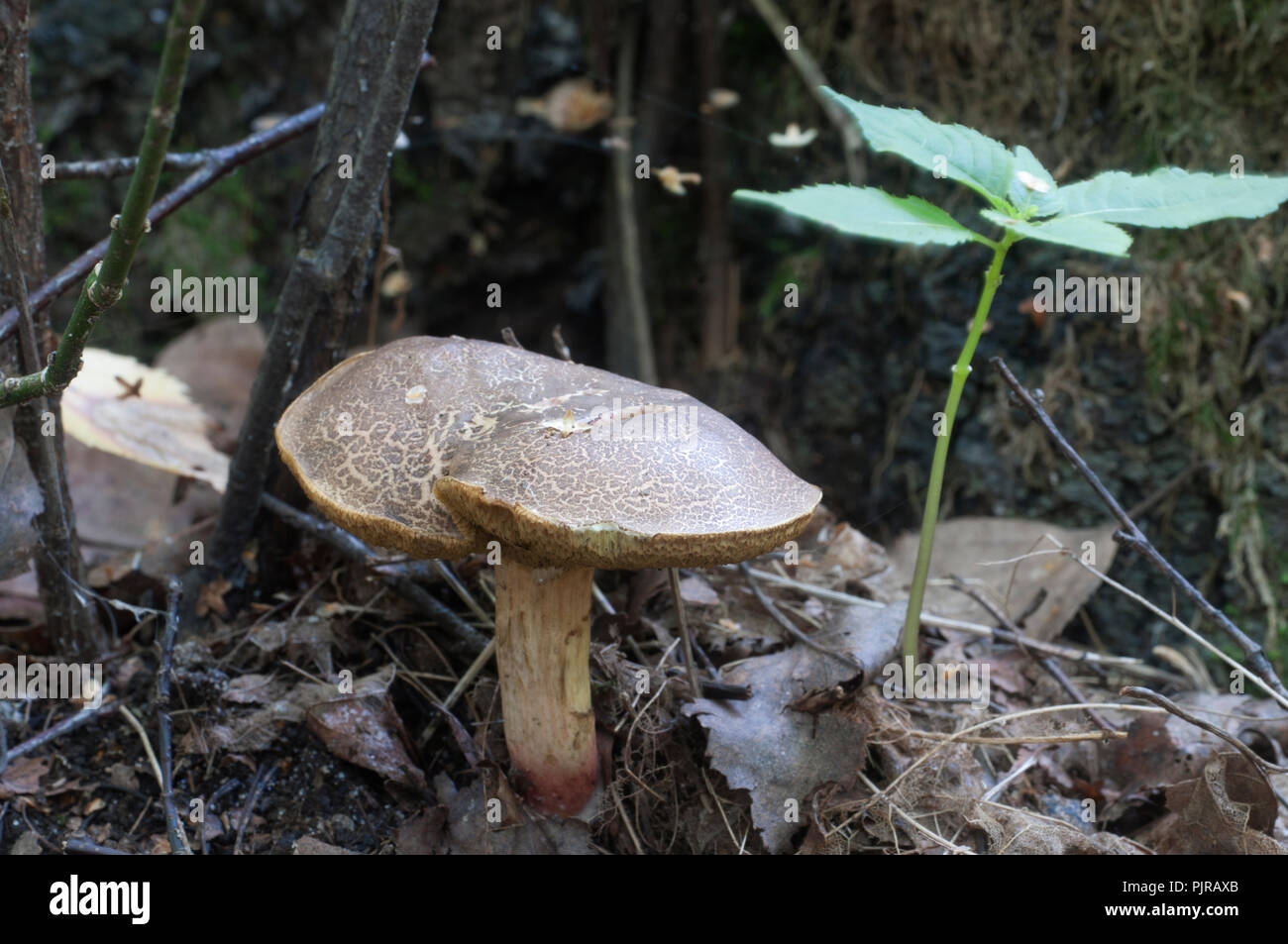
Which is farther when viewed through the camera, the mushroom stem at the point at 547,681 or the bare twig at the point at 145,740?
the bare twig at the point at 145,740

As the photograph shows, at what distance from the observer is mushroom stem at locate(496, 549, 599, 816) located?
1.72 metres

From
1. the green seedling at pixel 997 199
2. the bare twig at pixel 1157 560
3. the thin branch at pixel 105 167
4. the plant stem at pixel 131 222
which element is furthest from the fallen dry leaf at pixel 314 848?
the bare twig at pixel 1157 560

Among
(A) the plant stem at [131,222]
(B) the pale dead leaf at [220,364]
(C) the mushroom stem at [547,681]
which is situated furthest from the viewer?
(B) the pale dead leaf at [220,364]

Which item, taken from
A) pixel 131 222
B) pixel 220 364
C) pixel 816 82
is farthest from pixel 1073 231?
pixel 220 364

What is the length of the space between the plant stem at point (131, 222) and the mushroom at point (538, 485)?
38cm

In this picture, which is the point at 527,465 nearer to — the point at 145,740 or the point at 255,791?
the point at 255,791

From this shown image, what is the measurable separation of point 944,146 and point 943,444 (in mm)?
522

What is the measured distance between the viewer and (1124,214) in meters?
1.60

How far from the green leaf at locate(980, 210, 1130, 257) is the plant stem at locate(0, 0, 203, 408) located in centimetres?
108

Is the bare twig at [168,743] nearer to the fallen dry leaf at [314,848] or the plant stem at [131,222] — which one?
the fallen dry leaf at [314,848]

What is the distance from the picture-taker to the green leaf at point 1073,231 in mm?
1412

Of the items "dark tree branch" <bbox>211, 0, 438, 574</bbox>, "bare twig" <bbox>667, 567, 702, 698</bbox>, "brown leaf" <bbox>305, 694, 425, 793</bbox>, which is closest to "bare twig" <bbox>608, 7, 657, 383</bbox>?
"dark tree branch" <bbox>211, 0, 438, 574</bbox>

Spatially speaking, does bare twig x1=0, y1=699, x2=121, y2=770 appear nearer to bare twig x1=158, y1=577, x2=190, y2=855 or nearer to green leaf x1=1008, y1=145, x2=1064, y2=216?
bare twig x1=158, y1=577, x2=190, y2=855

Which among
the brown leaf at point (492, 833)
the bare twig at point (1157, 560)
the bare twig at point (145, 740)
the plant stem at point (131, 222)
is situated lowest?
the brown leaf at point (492, 833)
